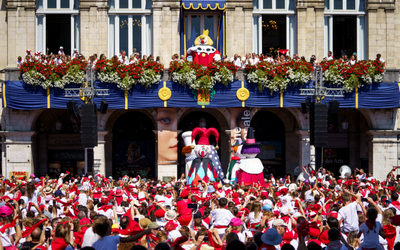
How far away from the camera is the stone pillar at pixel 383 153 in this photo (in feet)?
103

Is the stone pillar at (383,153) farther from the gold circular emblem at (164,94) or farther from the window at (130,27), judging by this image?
the window at (130,27)

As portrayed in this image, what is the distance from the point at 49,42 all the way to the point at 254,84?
9.84 metres

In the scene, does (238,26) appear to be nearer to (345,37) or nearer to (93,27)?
(345,37)

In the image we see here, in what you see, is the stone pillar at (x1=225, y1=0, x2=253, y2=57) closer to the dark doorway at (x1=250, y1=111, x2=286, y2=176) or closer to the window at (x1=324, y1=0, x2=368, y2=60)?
the window at (x1=324, y1=0, x2=368, y2=60)

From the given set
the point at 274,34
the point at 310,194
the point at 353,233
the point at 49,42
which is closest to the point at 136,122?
Result: the point at 49,42

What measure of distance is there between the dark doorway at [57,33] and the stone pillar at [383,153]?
571 inches

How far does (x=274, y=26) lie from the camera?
32719 mm

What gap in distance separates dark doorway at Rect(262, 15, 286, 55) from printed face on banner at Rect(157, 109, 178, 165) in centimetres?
591

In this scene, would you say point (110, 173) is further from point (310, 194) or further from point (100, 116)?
point (310, 194)

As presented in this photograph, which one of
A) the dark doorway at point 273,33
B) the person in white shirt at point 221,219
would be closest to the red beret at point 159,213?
the person in white shirt at point 221,219

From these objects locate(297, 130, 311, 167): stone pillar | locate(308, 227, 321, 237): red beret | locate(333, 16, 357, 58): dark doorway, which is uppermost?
locate(333, 16, 357, 58): dark doorway

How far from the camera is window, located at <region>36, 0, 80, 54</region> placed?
104 ft

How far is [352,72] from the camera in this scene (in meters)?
29.7

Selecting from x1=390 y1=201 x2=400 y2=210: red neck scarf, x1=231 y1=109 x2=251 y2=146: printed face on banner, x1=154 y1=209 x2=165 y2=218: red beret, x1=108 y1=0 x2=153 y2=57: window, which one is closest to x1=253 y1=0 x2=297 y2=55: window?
x1=231 y1=109 x2=251 y2=146: printed face on banner
